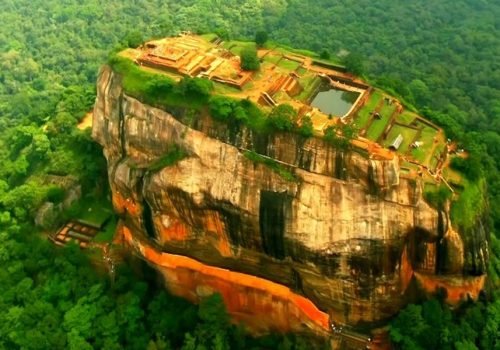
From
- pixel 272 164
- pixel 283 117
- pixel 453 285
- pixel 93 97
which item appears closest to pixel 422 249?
pixel 453 285

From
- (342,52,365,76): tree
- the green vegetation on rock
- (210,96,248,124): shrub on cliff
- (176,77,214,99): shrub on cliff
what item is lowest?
the green vegetation on rock

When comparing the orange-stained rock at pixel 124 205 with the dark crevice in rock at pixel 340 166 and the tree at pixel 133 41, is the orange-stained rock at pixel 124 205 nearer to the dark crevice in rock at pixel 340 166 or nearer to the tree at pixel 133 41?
the tree at pixel 133 41

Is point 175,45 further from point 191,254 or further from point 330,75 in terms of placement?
point 191,254

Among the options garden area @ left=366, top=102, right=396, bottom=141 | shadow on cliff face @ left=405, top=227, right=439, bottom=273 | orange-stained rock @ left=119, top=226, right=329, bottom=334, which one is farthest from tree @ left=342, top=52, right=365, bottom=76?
orange-stained rock @ left=119, top=226, right=329, bottom=334

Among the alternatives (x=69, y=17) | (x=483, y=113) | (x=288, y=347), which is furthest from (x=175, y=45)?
(x=69, y=17)

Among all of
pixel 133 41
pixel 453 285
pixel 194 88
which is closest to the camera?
pixel 453 285

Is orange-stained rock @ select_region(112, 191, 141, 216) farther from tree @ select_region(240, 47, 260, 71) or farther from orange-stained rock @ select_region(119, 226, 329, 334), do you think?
tree @ select_region(240, 47, 260, 71)

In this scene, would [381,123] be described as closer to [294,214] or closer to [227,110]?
[294,214]
